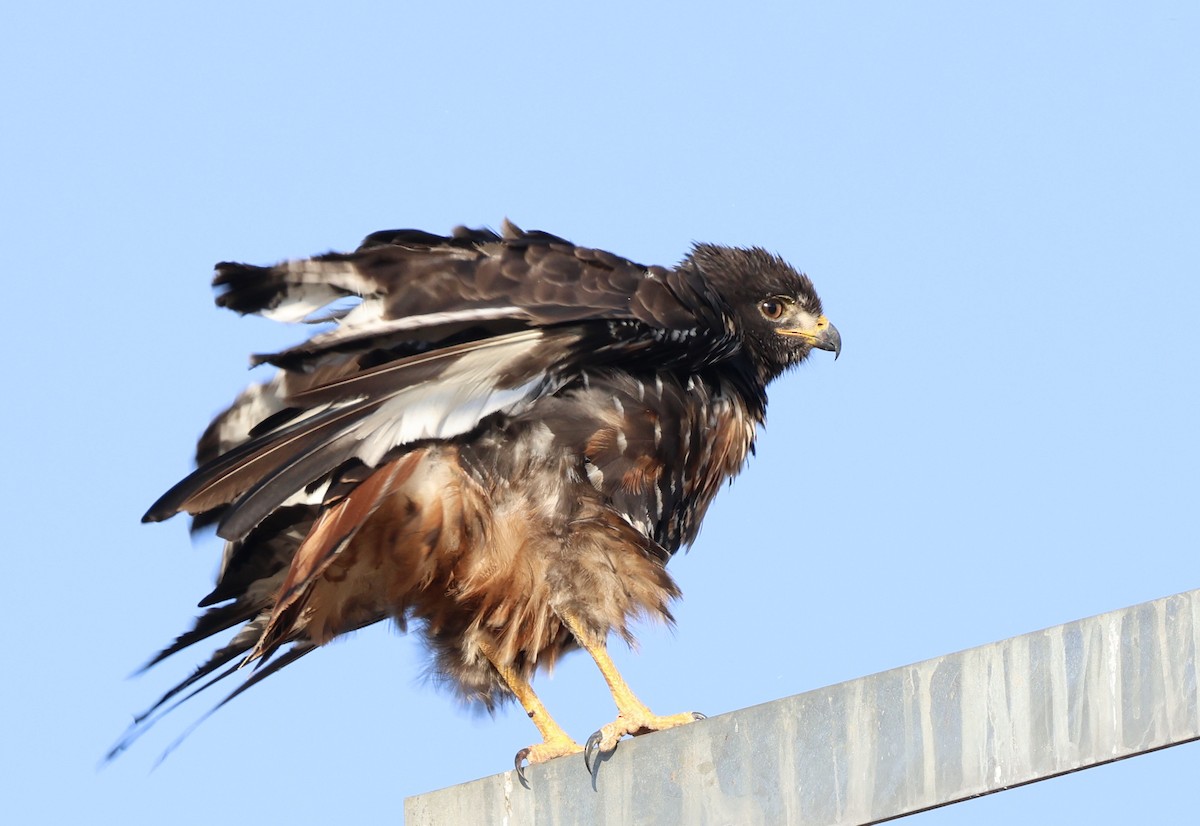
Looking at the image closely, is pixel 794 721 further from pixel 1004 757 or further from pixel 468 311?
pixel 468 311

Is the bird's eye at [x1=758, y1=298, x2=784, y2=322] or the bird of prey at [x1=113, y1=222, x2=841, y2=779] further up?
the bird's eye at [x1=758, y1=298, x2=784, y2=322]

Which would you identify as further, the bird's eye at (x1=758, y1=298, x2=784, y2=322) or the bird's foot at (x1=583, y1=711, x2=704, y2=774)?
the bird's eye at (x1=758, y1=298, x2=784, y2=322)

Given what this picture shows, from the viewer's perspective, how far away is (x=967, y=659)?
10.4ft

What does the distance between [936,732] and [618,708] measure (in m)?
2.49

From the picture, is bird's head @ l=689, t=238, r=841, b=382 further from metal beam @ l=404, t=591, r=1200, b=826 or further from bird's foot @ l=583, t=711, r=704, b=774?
metal beam @ l=404, t=591, r=1200, b=826

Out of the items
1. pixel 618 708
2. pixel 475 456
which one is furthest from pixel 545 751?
pixel 475 456

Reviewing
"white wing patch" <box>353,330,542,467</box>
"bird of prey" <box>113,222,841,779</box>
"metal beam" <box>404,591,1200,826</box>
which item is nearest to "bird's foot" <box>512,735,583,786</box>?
"bird of prey" <box>113,222,841,779</box>

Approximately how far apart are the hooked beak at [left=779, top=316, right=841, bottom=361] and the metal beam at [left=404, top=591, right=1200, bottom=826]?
3.54 m

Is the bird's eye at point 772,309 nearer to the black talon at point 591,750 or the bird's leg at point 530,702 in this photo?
the bird's leg at point 530,702

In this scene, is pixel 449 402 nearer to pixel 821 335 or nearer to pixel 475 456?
pixel 475 456

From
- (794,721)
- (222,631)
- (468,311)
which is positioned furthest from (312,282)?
(794,721)

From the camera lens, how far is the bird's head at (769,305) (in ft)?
23.4

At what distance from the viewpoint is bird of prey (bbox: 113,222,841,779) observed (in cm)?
517

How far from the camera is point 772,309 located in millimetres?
7195
